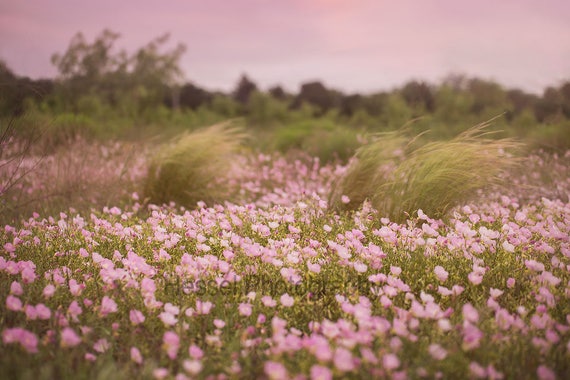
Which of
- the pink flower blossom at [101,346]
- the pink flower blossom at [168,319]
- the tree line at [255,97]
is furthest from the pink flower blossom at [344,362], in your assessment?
the tree line at [255,97]

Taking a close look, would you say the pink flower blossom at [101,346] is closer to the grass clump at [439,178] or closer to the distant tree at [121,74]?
the grass clump at [439,178]

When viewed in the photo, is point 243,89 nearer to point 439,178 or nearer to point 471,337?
point 439,178

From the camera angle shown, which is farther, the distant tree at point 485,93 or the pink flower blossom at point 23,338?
the distant tree at point 485,93

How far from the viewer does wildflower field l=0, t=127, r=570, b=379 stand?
5.56 feet

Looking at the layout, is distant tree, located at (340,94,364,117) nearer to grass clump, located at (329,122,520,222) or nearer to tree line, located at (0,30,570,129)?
tree line, located at (0,30,570,129)

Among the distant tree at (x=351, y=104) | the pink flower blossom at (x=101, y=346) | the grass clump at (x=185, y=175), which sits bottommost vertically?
the pink flower blossom at (x=101, y=346)

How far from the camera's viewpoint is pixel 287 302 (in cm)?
203

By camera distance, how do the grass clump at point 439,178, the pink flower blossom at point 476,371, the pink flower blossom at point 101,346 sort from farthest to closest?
the grass clump at point 439,178 → the pink flower blossom at point 101,346 → the pink flower blossom at point 476,371

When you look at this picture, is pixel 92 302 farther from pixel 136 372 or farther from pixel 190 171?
pixel 190 171

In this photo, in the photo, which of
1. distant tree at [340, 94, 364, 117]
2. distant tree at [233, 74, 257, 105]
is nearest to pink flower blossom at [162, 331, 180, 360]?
distant tree at [340, 94, 364, 117]

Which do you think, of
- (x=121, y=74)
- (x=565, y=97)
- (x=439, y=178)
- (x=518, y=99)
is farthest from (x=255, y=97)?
(x=439, y=178)

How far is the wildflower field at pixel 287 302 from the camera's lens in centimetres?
170

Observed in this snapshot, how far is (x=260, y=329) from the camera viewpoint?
6.79 feet

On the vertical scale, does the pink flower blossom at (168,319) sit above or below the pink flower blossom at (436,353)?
above
